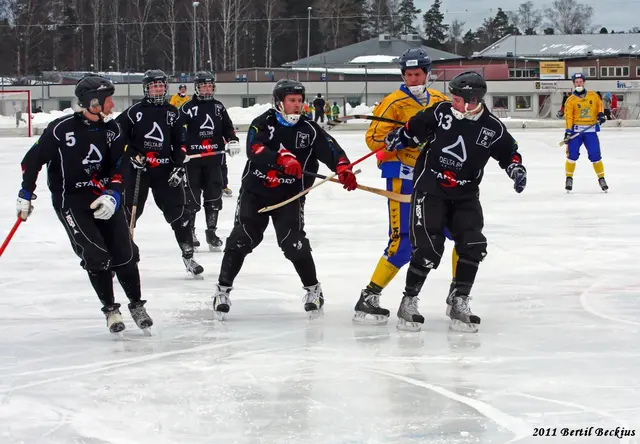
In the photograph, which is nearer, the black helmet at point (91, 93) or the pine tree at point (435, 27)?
the black helmet at point (91, 93)

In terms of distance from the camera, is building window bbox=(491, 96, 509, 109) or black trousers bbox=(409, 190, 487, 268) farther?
building window bbox=(491, 96, 509, 109)

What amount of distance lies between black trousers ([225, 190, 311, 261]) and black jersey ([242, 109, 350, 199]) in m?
0.07

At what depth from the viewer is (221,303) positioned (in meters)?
6.08

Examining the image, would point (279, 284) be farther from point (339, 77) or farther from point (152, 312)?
point (339, 77)

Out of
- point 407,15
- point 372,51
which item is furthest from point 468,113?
point 407,15

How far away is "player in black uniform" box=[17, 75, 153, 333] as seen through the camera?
5.38 meters

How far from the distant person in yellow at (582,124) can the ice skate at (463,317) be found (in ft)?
26.8

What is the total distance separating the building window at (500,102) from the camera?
4094cm

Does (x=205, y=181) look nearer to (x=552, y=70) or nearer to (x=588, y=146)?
(x=588, y=146)

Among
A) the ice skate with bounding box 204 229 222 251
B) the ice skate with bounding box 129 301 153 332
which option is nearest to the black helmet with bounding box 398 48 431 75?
the ice skate with bounding box 129 301 153 332

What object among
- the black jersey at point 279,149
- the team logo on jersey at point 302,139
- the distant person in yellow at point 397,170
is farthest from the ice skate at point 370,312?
the team logo on jersey at point 302,139

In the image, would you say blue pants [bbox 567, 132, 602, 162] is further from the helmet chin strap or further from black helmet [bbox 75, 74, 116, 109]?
black helmet [bbox 75, 74, 116, 109]

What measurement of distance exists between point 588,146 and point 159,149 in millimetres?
7850

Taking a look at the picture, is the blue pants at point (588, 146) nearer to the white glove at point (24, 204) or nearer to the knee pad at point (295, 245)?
the knee pad at point (295, 245)
